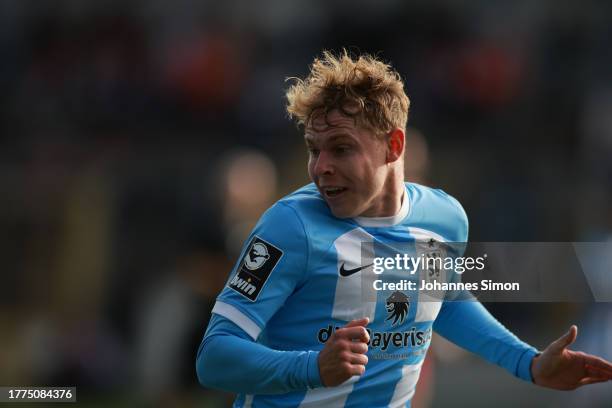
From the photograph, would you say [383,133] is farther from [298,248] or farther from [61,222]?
[61,222]

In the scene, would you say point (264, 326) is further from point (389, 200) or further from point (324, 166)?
point (389, 200)

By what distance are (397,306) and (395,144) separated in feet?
2.07

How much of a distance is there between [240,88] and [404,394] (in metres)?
8.62

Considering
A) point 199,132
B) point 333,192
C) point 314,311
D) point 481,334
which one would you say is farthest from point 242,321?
point 199,132

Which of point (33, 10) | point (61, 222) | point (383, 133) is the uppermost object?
point (33, 10)

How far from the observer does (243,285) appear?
12.6 ft

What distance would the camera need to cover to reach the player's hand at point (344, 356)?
11.5 ft

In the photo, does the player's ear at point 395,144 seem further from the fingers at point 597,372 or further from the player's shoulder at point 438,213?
the fingers at point 597,372

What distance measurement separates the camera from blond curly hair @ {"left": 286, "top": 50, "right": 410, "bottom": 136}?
4.05 meters

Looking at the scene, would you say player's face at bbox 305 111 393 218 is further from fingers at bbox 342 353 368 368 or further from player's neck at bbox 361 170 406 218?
fingers at bbox 342 353 368 368

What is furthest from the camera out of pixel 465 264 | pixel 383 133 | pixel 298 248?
pixel 465 264

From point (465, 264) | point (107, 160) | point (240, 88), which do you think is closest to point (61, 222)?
point (107, 160)

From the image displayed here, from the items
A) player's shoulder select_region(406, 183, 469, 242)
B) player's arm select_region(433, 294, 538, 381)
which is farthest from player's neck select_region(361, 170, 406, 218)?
player's arm select_region(433, 294, 538, 381)

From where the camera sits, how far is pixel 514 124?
12.2 meters
